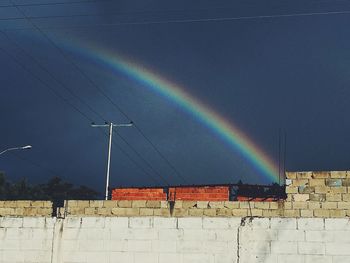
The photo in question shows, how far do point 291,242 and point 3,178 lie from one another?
52710 millimetres

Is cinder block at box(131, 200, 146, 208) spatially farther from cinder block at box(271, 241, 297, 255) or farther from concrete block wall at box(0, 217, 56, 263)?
cinder block at box(271, 241, 297, 255)

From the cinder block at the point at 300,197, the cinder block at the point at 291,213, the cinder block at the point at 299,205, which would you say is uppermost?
the cinder block at the point at 300,197

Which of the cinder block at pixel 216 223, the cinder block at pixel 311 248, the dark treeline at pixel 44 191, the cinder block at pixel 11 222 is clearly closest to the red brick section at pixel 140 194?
the cinder block at pixel 216 223

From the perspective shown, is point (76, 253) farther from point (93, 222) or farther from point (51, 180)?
point (51, 180)

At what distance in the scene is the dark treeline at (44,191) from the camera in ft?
190

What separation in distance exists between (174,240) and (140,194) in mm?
3862

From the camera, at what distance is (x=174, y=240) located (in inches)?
413

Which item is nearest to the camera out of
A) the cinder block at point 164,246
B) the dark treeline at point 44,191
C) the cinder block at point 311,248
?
the cinder block at point 311,248

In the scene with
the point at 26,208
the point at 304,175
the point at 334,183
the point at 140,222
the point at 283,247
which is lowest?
the point at 283,247

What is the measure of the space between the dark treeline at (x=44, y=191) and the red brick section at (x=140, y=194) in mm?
40754

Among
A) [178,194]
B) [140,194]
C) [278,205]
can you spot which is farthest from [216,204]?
[140,194]

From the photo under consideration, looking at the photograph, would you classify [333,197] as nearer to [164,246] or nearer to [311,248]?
[311,248]

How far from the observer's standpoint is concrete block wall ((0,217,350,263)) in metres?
9.85

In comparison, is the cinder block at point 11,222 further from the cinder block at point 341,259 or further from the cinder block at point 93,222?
the cinder block at point 341,259
